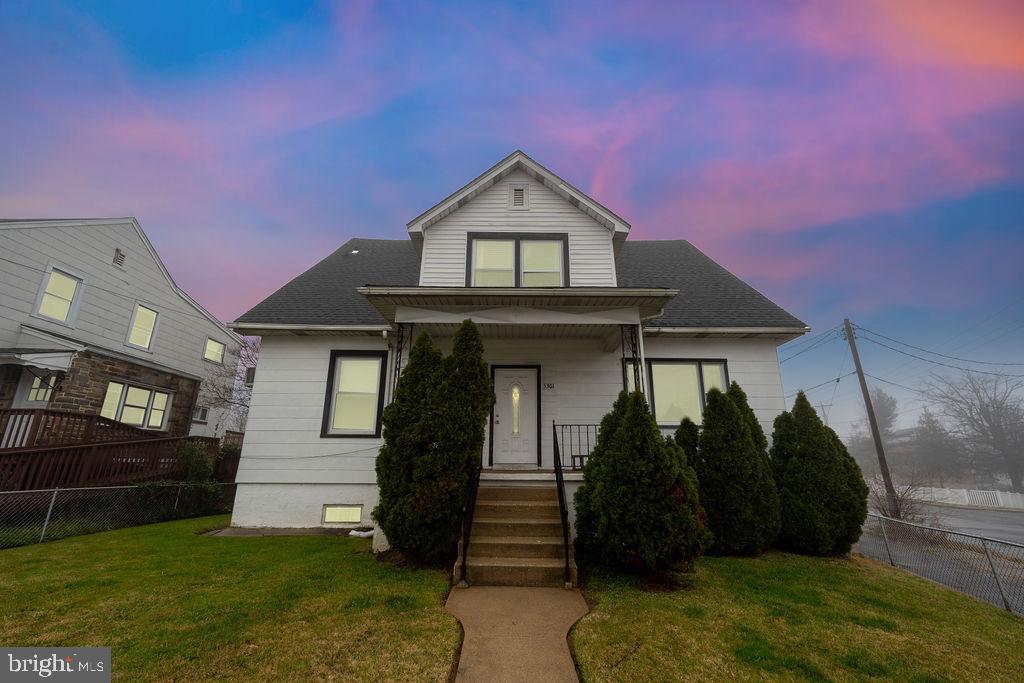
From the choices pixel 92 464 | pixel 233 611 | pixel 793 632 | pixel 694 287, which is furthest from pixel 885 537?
pixel 92 464

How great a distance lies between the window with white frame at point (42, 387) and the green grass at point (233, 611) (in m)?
6.64

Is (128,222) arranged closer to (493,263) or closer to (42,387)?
(42,387)

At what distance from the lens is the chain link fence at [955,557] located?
196 inches

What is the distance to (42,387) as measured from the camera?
10.4m

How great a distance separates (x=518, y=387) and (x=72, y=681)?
676cm

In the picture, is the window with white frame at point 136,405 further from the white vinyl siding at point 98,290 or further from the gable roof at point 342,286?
the gable roof at point 342,286

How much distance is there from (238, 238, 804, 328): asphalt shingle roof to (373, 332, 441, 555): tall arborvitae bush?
3128mm

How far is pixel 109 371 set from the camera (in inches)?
464

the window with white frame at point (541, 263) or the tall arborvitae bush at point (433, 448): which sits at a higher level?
the window with white frame at point (541, 263)

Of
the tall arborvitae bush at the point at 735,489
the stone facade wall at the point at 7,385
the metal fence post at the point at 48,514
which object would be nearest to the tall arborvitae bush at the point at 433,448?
the tall arborvitae bush at the point at 735,489

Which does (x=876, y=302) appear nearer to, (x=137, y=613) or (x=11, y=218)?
(x=137, y=613)

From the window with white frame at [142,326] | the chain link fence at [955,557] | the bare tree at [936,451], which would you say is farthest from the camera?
the bare tree at [936,451]

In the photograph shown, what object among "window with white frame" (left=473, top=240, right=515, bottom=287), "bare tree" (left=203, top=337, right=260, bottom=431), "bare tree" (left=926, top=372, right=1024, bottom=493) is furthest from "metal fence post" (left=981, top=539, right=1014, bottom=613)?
"bare tree" (left=926, top=372, right=1024, bottom=493)

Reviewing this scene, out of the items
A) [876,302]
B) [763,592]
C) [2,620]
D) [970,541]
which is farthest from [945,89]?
[876,302]
